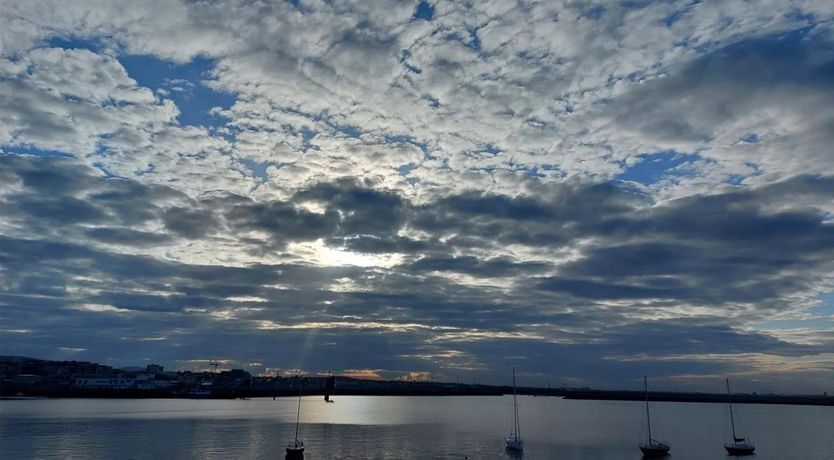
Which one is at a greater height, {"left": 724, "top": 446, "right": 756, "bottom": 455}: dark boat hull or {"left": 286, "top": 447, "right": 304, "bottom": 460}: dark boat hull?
{"left": 286, "top": 447, "right": 304, "bottom": 460}: dark boat hull

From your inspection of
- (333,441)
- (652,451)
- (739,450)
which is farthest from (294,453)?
(739,450)

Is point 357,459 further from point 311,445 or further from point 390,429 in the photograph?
point 390,429

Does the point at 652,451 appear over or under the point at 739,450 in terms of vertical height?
over

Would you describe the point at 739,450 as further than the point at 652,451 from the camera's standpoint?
Yes

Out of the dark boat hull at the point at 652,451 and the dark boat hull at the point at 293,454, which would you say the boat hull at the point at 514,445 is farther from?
the dark boat hull at the point at 293,454

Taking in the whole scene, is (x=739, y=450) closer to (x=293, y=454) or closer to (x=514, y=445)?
(x=514, y=445)

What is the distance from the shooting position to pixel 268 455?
79875 mm

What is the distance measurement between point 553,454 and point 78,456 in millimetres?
63253

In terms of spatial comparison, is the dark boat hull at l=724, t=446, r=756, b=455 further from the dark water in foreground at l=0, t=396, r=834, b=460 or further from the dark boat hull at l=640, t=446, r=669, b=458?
the dark boat hull at l=640, t=446, r=669, b=458

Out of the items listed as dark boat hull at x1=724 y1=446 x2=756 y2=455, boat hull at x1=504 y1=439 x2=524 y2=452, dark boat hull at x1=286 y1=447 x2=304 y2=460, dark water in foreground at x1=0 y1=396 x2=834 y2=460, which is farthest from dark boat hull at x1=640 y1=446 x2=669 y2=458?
dark boat hull at x1=286 y1=447 x2=304 y2=460

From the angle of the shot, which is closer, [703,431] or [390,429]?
[390,429]

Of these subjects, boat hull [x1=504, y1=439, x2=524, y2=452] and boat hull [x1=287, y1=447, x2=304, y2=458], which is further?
boat hull [x1=504, y1=439, x2=524, y2=452]

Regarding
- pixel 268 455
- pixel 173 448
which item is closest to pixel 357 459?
pixel 268 455

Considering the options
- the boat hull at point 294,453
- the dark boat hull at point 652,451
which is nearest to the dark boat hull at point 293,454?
the boat hull at point 294,453
